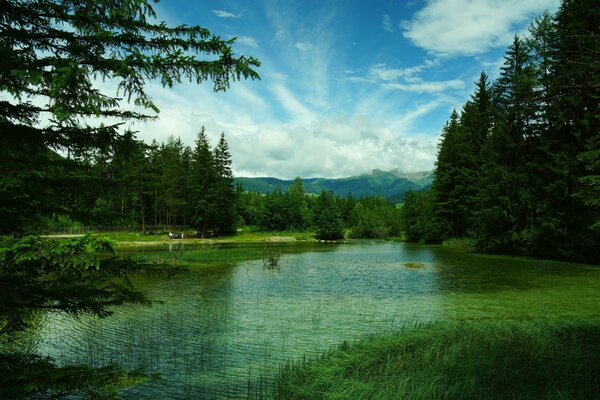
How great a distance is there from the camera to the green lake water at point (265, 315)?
9.59 meters

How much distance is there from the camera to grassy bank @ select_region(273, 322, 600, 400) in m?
6.59

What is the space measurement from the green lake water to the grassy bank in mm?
1286

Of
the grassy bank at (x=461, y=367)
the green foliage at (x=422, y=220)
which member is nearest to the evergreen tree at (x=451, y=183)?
the green foliage at (x=422, y=220)

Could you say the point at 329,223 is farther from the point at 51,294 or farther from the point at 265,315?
the point at 51,294

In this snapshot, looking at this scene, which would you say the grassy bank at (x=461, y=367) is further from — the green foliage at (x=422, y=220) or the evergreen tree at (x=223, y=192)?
the evergreen tree at (x=223, y=192)

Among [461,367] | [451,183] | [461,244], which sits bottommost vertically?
[461,244]

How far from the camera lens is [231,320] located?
46.9 ft

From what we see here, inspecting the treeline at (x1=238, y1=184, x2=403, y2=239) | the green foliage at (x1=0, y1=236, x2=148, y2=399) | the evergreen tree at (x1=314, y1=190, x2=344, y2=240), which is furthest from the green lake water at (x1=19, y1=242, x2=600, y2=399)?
the treeline at (x1=238, y1=184, x2=403, y2=239)

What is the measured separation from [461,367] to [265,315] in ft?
29.1

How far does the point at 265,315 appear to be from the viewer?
15.1m

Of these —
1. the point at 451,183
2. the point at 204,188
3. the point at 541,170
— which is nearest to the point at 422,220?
the point at 451,183

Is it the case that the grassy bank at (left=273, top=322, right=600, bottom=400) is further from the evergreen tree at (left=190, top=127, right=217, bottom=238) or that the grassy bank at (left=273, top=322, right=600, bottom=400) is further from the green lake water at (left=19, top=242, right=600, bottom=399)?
the evergreen tree at (left=190, top=127, right=217, bottom=238)

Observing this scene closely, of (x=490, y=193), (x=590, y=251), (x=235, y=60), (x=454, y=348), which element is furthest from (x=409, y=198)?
(x=235, y=60)

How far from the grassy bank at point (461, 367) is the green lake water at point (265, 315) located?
4.22 feet
